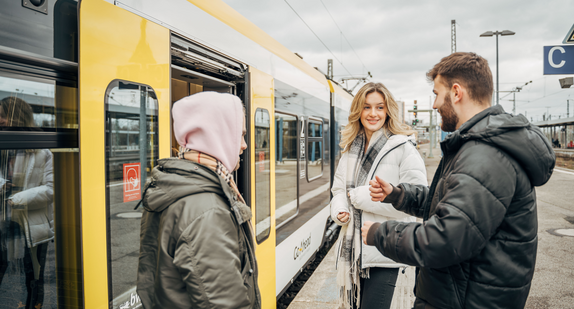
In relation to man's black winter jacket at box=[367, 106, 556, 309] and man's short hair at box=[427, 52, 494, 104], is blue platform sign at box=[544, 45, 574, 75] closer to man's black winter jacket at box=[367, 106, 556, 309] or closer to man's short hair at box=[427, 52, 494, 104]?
man's short hair at box=[427, 52, 494, 104]

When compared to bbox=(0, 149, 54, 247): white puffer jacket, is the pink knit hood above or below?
above

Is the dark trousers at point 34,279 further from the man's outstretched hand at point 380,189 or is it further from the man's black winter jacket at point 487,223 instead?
the man's outstretched hand at point 380,189

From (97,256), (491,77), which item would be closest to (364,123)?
(491,77)

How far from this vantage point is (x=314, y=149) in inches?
222

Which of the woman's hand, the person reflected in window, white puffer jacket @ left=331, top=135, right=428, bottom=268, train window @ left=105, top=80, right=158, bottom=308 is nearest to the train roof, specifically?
train window @ left=105, top=80, right=158, bottom=308

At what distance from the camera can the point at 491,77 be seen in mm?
1632

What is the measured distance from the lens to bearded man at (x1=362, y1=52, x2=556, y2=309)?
133 centimetres

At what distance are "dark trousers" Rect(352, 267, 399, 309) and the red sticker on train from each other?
1.52 metres

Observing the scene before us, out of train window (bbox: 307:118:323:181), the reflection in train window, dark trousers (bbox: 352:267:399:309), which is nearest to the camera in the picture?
the reflection in train window

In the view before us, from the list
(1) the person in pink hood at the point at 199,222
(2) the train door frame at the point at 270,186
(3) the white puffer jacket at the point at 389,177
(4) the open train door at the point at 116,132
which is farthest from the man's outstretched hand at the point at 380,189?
(2) the train door frame at the point at 270,186

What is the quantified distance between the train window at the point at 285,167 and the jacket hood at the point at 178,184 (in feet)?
8.57

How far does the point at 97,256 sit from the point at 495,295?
1633 mm

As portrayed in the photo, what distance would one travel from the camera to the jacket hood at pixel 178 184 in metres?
1.27

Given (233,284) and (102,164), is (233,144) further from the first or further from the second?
(102,164)
